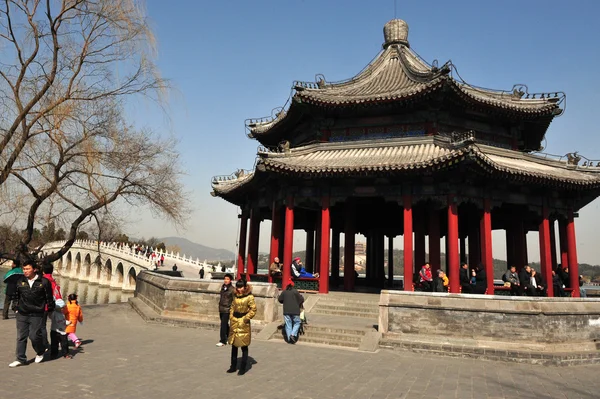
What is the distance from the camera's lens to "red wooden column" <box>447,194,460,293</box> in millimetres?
14125

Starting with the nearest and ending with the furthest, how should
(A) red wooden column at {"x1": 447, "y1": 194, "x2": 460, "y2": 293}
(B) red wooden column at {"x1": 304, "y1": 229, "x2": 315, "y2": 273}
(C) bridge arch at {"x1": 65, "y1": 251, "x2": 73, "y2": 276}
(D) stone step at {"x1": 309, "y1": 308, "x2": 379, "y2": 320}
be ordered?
(D) stone step at {"x1": 309, "y1": 308, "x2": 379, "y2": 320}, (A) red wooden column at {"x1": 447, "y1": 194, "x2": 460, "y2": 293}, (B) red wooden column at {"x1": 304, "y1": 229, "x2": 315, "y2": 273}, (C) bridge arch at {"x1": 65, "y1": 251, "x2": 73, "y2": 276}

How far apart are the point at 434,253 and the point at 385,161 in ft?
13.9

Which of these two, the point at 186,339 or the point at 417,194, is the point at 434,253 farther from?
the point at 186,339

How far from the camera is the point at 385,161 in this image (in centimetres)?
1515

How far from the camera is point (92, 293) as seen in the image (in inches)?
2265

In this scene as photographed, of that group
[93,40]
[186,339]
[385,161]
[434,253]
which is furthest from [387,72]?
[186,339]

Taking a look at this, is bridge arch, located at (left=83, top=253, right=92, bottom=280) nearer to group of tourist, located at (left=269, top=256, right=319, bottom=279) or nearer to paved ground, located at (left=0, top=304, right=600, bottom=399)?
group of tourist, located at (left=269, top=256, right=319, bottom=279)

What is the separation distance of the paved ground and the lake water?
40.0m

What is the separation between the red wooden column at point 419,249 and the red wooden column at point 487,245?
11.0ft

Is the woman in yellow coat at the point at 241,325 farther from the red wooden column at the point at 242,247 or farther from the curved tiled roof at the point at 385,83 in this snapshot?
the red wooden column at the point at 242,247

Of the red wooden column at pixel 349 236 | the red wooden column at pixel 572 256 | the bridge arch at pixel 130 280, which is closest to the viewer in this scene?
the red wooden column at pixel 572 256

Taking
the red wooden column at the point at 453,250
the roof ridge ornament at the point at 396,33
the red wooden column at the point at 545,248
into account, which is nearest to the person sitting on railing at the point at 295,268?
the red wooden column at the point at 453,250

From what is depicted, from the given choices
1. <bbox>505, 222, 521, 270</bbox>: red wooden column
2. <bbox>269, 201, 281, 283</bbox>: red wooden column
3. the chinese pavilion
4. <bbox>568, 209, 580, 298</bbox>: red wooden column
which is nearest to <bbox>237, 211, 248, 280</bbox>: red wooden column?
the chinese pavilion

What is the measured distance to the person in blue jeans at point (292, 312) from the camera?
10.1 m
